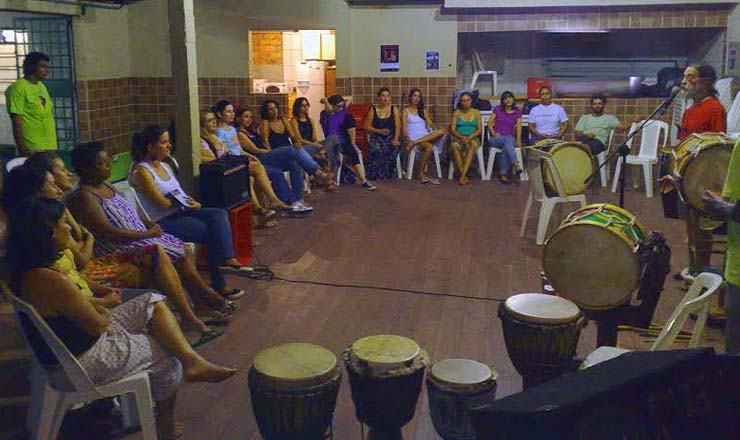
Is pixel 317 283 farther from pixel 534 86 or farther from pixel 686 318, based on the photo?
pixel 534 86

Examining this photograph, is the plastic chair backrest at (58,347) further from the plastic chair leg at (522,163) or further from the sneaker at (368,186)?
the plastic chair leg at (522,163)

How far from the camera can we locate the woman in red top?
17.1ft

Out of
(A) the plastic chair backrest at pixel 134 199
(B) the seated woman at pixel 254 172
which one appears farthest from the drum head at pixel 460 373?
(B) the seated woman at pixel 254 172

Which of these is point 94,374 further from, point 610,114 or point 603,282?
point 610,114

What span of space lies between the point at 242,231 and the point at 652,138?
5237 mm

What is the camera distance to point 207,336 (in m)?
4.23

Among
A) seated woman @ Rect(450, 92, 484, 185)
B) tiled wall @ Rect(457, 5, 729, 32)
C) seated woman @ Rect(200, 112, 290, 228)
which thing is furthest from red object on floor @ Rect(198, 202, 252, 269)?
tiled wall @ Rect(457, 5, 729, 32)

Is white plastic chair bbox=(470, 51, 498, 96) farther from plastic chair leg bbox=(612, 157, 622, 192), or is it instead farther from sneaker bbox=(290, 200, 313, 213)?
sneaker bbox=(290, 200, 313, 213)

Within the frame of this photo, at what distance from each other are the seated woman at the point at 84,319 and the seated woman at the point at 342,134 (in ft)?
18.7

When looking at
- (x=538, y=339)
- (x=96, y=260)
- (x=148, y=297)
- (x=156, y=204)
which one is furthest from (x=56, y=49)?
(x=538, y=339)

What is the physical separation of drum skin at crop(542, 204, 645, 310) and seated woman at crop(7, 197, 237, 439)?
1832mm

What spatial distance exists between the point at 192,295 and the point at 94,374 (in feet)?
5.27

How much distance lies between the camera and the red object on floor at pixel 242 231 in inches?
212

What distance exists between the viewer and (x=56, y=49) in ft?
29.6
